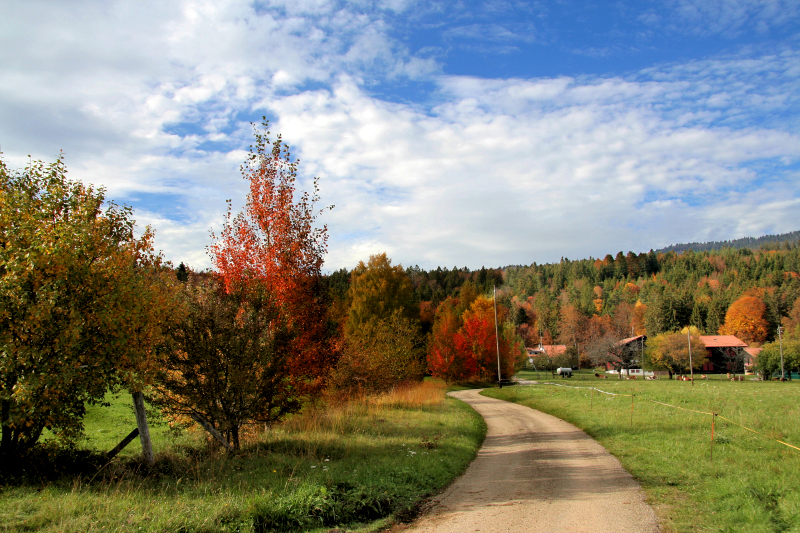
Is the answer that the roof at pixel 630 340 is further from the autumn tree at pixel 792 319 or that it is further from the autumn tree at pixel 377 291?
the autumn tree at pixel 377 291

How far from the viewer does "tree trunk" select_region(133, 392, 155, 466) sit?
9797 millimetres

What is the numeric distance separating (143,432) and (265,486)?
3380 millimetres

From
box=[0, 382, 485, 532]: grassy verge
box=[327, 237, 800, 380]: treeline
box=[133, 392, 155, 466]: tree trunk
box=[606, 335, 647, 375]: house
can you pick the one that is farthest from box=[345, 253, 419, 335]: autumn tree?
box=[606, 335, 647, 375]: house

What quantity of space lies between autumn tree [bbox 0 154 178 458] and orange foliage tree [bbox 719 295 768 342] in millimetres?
121717

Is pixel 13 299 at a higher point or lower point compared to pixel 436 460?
higher

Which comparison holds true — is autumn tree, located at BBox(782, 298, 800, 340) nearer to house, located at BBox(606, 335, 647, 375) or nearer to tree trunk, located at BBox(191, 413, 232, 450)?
house, located at BBox(606, 335, 647, 375)

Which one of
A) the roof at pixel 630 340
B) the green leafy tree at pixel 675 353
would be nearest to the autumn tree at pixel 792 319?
the roof at pixel 630 340

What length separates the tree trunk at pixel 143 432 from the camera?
386 inches

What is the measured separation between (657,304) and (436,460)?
328ft

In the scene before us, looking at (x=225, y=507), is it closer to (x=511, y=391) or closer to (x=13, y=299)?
(x=13, y=299)

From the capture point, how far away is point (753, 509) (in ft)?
23.5

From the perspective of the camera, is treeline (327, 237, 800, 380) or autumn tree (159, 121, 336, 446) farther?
treeline (327, 237, 800, 380)

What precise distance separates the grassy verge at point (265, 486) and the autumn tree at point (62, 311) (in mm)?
1541

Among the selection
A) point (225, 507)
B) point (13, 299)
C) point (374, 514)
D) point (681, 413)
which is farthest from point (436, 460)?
point (681, 413)
